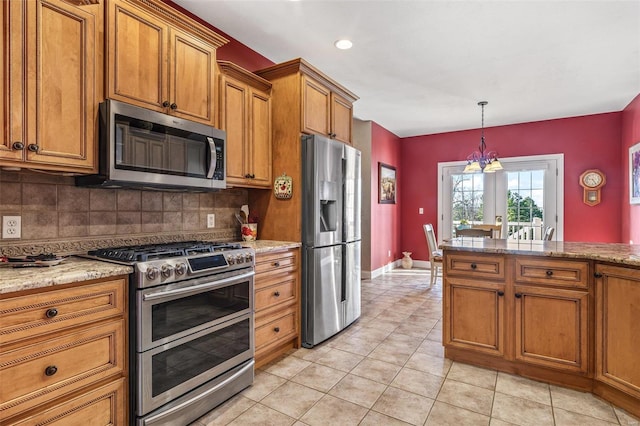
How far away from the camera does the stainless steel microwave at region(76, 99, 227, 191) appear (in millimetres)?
1837

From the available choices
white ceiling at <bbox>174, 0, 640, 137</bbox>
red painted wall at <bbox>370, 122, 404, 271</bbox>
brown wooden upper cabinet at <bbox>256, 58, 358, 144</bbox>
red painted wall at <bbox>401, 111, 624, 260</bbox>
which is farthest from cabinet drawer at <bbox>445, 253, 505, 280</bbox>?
red painted wall at <bbox>401, 111, 624, 260</bbox>

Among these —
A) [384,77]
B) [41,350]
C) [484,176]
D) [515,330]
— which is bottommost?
[515,330]

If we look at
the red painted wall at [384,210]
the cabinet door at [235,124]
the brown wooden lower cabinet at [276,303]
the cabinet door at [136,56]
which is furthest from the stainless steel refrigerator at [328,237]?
the red painted wall at [384,210]

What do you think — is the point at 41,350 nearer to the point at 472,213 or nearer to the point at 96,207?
the point at 96,207

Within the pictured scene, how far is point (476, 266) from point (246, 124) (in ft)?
6.75

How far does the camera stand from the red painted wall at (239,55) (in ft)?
9.61

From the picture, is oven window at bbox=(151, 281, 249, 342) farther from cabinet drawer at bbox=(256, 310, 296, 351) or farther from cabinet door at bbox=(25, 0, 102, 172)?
cabinet door at bbox=(25, 0, 102, 172)

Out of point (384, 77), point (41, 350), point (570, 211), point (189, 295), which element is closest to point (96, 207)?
point (189, 295)

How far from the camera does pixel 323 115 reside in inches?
128

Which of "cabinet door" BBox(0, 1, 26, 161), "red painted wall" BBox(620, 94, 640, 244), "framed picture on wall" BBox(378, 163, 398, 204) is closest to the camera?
"cabinet door" BBox(0, 1, 26, 161)

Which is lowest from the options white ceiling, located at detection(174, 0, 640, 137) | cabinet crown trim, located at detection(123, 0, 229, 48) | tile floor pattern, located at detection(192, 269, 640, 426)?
tile floor pattern, located at detection(192, 269, 640, 426)

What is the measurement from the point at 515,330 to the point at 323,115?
7.59 ft

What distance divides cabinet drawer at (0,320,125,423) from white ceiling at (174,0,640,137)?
2306mm

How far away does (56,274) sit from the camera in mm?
1449
